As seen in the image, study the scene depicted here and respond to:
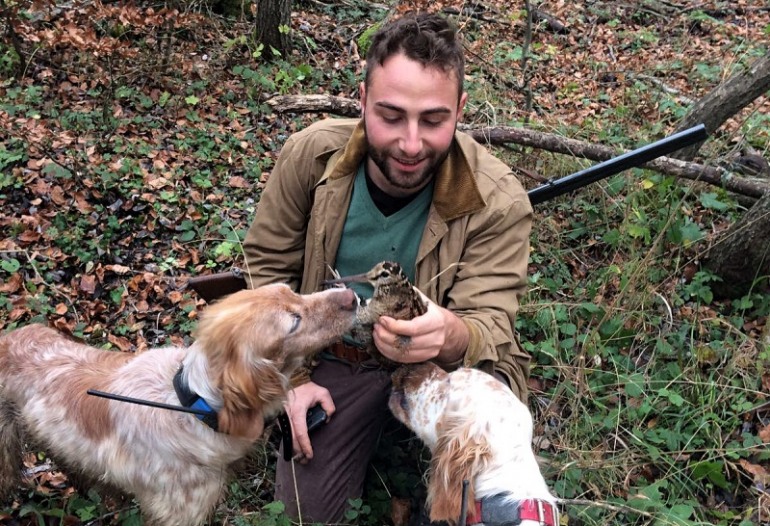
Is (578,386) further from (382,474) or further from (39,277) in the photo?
(39,277)

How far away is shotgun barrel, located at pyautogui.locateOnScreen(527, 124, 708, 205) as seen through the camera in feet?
14.9

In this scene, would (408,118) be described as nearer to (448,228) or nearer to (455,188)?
→ (455,188)

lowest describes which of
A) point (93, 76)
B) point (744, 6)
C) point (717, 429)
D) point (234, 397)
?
point (717, 429)

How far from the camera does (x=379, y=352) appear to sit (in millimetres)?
3113

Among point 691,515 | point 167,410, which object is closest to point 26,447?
point 167,410

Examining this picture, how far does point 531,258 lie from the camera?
5.47 metres

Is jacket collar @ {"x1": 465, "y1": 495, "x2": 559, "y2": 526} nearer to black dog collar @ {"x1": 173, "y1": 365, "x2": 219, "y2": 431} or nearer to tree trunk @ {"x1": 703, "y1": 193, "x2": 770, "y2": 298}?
black dog collar @ {"x1": 173, "y1": 365, "x2": 219, "y2": 431}

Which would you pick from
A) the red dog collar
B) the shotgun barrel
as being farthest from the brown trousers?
the shotgun barrel

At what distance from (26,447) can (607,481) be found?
3.64m

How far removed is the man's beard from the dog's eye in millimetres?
988

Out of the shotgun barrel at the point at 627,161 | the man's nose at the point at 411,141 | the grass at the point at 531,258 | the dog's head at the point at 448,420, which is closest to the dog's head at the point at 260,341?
the dog's head at the point at 448,420

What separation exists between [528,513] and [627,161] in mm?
3256

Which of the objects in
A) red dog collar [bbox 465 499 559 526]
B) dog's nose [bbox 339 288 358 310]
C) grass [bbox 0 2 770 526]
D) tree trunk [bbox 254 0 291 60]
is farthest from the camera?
tree trunk [bbox 254 0 291 60]

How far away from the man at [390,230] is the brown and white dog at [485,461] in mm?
340
